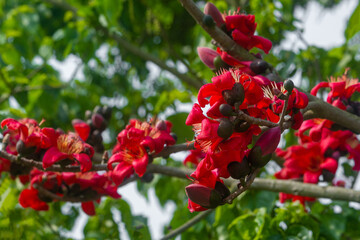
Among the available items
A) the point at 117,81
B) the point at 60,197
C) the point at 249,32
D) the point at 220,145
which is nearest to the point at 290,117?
the point at 220,145

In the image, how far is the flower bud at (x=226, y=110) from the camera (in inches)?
43.1

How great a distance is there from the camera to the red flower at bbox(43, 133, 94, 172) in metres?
1.54

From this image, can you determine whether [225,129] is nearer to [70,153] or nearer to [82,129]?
[70,153]

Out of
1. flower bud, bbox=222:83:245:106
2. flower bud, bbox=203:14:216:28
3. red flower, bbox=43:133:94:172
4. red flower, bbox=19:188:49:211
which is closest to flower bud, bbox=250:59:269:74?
flower bud, bbox=203:14:216:28

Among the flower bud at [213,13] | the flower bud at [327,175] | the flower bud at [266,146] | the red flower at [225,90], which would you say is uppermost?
the flower bud at [213,13]

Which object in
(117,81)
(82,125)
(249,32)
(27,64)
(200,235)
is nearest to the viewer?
(249,32)

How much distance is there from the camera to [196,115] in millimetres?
1198

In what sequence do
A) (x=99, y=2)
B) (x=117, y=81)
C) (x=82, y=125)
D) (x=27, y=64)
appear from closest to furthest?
1. (x=82, y=125)
2. (x=99, y=2)
3. (x=27, y=64)
4. (x=117, y=81)

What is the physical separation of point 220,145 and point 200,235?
124 centimetres

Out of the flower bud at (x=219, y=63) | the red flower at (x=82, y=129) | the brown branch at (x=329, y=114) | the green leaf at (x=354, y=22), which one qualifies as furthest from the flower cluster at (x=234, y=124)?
the green leaf at (x=354, y=22)

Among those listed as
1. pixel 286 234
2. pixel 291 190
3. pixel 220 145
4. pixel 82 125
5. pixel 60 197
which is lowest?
pixel 286 234

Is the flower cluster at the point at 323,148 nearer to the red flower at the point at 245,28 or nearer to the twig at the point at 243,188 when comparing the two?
the red flower at the point at 245,28

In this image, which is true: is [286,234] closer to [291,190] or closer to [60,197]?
[291,190]

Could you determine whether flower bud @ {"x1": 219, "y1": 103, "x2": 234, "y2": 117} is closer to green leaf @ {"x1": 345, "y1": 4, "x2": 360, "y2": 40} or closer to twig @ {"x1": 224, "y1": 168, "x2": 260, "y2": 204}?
twig @ {"x1": 224, "y1": 168, "x2": 260, "y2": 204}
